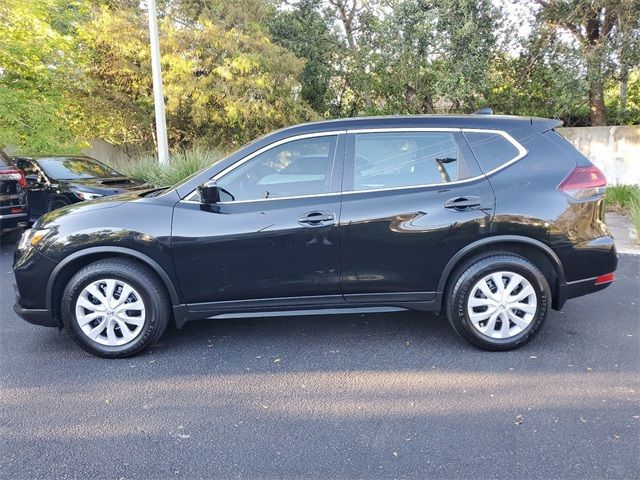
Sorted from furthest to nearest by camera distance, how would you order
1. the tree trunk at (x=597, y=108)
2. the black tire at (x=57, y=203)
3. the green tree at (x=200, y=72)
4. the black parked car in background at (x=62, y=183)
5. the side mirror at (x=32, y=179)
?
the green tree at (x=200, y=72), the tree trunk at (x=597, y=108), the side mirror at (x=32, y=179), the black tire at (x=57, y=203), the black parked car in background at (x=62, y=183)

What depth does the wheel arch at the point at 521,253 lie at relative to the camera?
3627 millimetres

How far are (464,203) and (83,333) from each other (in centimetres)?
302

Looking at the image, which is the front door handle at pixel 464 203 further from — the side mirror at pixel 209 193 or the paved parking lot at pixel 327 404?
the side mirror at pixel 209 193

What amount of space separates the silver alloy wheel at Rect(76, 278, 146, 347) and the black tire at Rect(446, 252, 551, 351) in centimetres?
236

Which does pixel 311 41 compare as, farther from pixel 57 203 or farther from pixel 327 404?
pixel 327 404

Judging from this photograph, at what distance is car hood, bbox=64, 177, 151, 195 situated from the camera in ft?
26.3

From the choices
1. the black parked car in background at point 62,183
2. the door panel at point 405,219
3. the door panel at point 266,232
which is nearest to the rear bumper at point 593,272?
the door panel at point 405,219

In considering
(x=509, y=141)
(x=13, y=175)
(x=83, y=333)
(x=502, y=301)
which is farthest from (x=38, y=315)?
(x=13, y=175)

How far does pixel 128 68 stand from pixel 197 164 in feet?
18.9

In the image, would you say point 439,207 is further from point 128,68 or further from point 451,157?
point 128,68

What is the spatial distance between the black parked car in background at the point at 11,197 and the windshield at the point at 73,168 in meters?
0.85

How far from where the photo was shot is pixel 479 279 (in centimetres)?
364

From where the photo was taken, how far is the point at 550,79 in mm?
12492

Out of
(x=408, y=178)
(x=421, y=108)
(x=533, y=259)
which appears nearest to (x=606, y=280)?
(x=533, y=259)
